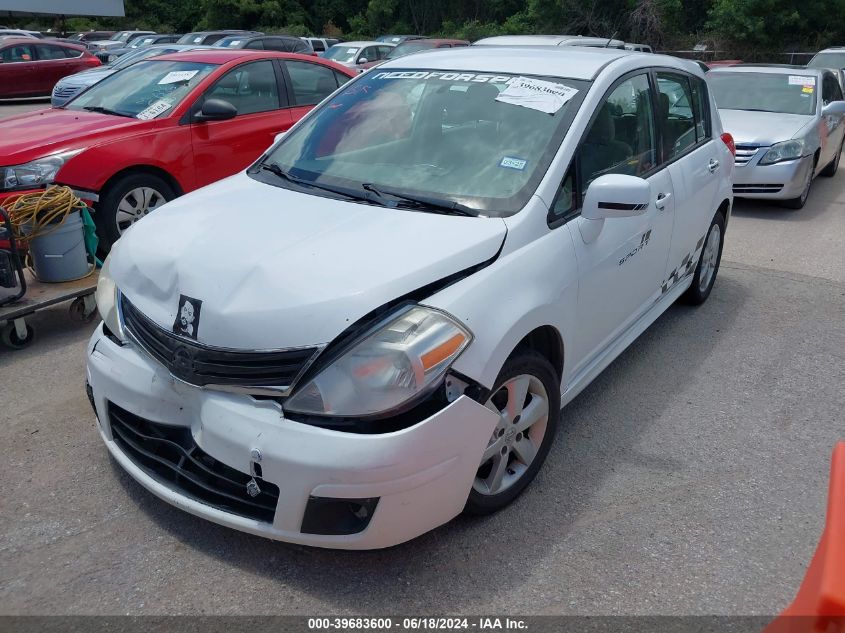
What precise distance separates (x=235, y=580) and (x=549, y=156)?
2165 millimetres

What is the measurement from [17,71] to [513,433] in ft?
70.4

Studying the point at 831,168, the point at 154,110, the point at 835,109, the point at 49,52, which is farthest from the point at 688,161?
the point at 49,52

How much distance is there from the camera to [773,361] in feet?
15.5

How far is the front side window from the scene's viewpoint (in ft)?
14.5

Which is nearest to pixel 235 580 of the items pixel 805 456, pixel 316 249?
pixel 316 249

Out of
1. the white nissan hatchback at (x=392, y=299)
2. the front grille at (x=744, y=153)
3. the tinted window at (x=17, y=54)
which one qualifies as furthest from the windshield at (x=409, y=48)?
the white nissan hatchback at (x=392, y=299)

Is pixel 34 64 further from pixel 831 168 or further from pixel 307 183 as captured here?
pixel 307 183

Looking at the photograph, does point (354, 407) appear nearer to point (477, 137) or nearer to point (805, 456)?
point (477, 137)

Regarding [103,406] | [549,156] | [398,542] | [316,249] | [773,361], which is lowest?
[773,361]

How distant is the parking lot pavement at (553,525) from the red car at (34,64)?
1868 centimetres

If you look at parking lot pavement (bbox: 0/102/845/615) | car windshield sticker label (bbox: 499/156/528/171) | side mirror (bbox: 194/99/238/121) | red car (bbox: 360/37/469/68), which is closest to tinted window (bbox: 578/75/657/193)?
car windshield sticker label (bbox: 499/156/528/171)

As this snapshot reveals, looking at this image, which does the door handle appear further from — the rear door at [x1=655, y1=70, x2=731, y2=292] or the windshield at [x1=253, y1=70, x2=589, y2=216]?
the windshield at [x1=253, y1=70, x2=589, y2=216]

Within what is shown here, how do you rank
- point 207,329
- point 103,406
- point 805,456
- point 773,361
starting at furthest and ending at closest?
point 773,361 → point 805,456 → point 103,406 → point 207,329

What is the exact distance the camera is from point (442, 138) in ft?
12.1
